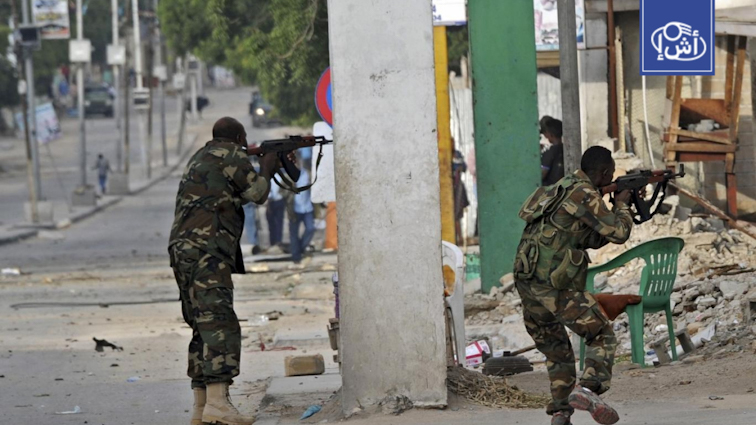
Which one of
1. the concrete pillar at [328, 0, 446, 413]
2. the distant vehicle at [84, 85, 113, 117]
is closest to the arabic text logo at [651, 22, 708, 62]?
the concrete pillar at [328, 0, 446, 413]

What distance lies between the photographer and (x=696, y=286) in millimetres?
10664

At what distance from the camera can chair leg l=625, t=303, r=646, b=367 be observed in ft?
27.1

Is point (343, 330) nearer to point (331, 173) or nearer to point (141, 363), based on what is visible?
point (331, 173)

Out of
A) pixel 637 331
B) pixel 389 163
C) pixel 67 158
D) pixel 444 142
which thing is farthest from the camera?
pixel 67 158

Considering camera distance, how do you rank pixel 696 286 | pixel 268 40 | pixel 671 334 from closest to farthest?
pixel 671 334, pixel 696 286, pixel 268 40

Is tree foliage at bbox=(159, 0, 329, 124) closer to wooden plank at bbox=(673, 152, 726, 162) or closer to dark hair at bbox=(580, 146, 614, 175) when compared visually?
wooden plank at bbox=(673, 152, 726, 162)

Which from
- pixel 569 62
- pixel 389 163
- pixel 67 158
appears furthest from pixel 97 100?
pixel 389 163

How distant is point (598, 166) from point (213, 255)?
2.00m

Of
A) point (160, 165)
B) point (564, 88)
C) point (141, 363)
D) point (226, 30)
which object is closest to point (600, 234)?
point (564, 88)

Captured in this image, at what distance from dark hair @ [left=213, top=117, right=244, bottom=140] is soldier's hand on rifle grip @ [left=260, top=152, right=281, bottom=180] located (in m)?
0.22

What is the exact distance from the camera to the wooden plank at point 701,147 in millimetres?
13969

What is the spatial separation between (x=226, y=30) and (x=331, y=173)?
Result: 15.7 metres

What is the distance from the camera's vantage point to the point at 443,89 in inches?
544

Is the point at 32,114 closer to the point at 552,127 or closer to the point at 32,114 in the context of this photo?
the point at 32,114
